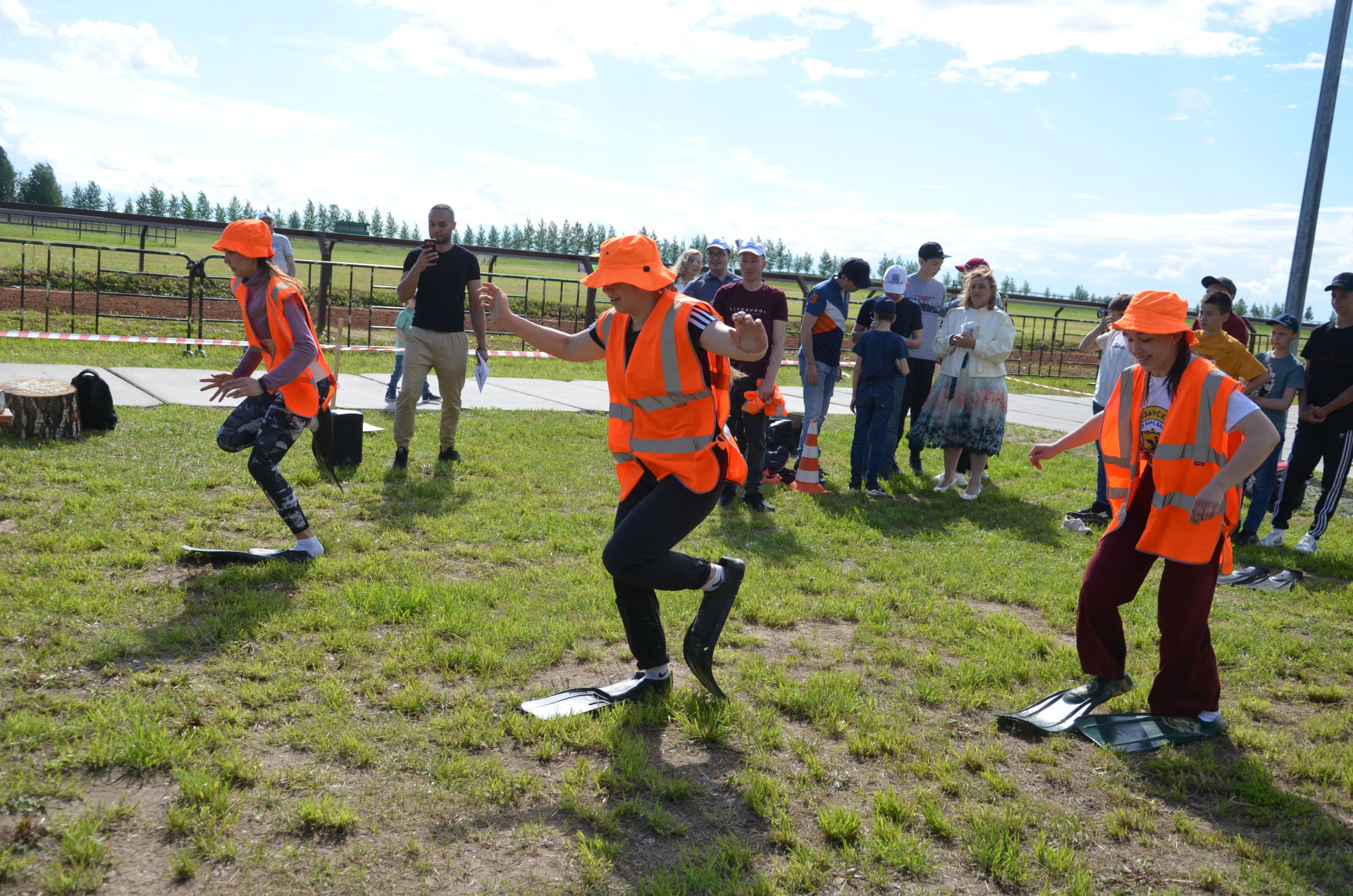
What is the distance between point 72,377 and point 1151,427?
10988mm

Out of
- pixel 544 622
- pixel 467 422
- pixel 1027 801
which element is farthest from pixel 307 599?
pixel 467 422

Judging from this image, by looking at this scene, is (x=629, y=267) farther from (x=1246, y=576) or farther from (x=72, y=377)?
(x=72, y=377)

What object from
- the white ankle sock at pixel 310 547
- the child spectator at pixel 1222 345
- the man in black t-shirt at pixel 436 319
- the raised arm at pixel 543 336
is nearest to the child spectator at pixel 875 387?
the child spectator at pixel 1222 345

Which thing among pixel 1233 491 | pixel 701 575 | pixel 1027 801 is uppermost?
pixel 1233 491

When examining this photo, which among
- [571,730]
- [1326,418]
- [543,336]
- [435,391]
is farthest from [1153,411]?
[435,391]

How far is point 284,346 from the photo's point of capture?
552cm

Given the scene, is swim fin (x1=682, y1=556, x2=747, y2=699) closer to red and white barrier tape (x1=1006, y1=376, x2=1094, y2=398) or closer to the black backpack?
the black backpack

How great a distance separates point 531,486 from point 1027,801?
5.23 metres

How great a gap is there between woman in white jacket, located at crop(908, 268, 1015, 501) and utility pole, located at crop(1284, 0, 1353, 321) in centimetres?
388

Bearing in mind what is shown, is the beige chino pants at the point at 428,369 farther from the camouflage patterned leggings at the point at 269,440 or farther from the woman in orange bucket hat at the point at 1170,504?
the woman in orange bucket hat at the point at 1170,504

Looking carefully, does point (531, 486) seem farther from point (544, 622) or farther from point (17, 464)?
point (17, 464)

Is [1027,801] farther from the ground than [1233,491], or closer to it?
closer to it

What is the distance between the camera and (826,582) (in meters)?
6.04

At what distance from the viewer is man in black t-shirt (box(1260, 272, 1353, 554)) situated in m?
7.60
